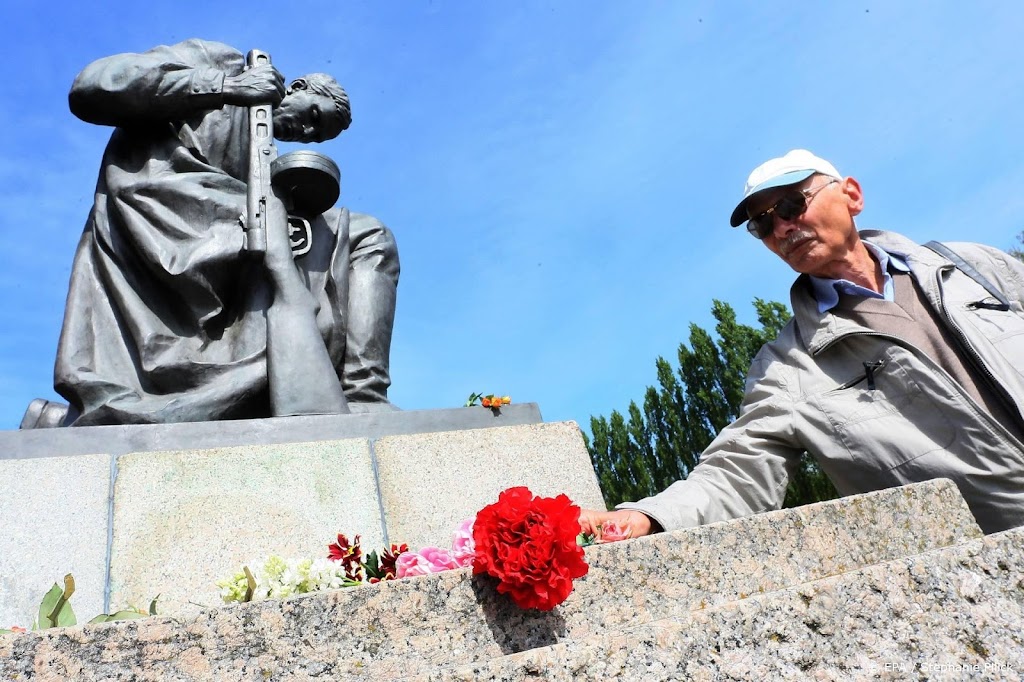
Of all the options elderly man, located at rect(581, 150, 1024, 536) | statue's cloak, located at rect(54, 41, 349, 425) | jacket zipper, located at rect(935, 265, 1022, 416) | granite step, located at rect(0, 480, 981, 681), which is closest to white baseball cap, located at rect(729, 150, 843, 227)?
elderly man, located at rect(581, 150, 1024, 536)

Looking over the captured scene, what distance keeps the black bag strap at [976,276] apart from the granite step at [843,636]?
1.04 meters

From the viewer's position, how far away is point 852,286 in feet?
8.65

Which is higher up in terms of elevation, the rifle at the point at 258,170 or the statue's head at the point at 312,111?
the statue's head at the point at 312,111

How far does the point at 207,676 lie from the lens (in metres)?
1.52

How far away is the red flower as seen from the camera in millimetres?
1685

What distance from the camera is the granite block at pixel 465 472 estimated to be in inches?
120

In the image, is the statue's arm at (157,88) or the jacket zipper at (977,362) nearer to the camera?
the jacket zipper at (977,362)

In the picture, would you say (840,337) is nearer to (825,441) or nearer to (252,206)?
(825,441)

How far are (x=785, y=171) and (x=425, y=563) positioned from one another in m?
1.74

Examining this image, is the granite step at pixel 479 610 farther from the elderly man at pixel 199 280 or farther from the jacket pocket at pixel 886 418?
the elderly man at pixel 199 280

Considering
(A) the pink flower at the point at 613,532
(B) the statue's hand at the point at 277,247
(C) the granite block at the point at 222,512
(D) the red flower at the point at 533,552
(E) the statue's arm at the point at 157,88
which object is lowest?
(D) the red flower at the point at 533,552

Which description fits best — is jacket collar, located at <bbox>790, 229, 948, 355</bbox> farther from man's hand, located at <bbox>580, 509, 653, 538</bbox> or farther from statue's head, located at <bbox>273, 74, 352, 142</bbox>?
statue's head, located at <bbox>273, 74, 352, 142</bbox>

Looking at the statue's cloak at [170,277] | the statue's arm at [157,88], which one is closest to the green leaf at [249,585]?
the statue's cloak at [170,277]

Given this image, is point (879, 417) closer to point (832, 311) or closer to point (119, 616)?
point (832, 311)
